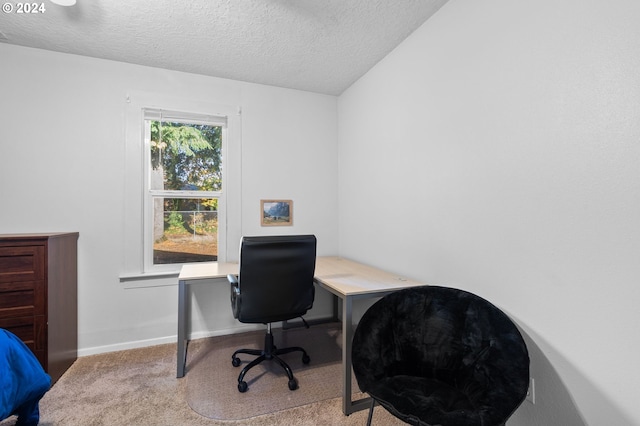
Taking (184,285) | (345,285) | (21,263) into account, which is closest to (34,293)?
(21,263)

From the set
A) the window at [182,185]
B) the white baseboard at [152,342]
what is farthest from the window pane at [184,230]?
the white baseboard at [152,342]

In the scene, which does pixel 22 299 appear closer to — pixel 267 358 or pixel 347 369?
pixel 267 358

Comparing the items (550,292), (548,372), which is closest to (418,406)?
(548,372)

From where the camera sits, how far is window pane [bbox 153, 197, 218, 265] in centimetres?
287

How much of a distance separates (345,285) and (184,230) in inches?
71.8

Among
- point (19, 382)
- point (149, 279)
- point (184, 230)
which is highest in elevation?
point (184, 230)

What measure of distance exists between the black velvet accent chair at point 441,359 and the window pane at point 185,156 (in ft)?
7.31

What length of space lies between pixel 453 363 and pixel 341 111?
2.77 metres

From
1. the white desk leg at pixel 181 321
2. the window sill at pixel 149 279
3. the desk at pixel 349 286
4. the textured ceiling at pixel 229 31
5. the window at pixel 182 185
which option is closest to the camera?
the desk at pixel 349 286

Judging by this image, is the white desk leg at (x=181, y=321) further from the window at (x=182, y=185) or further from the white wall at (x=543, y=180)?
the white wall at (x=543, y=180)

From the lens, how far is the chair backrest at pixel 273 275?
1987 mm

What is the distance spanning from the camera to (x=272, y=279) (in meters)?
2.05

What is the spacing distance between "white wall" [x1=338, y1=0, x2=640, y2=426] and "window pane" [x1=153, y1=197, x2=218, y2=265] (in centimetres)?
202

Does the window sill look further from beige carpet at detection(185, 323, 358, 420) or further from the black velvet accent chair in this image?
the black velvet accent chair
